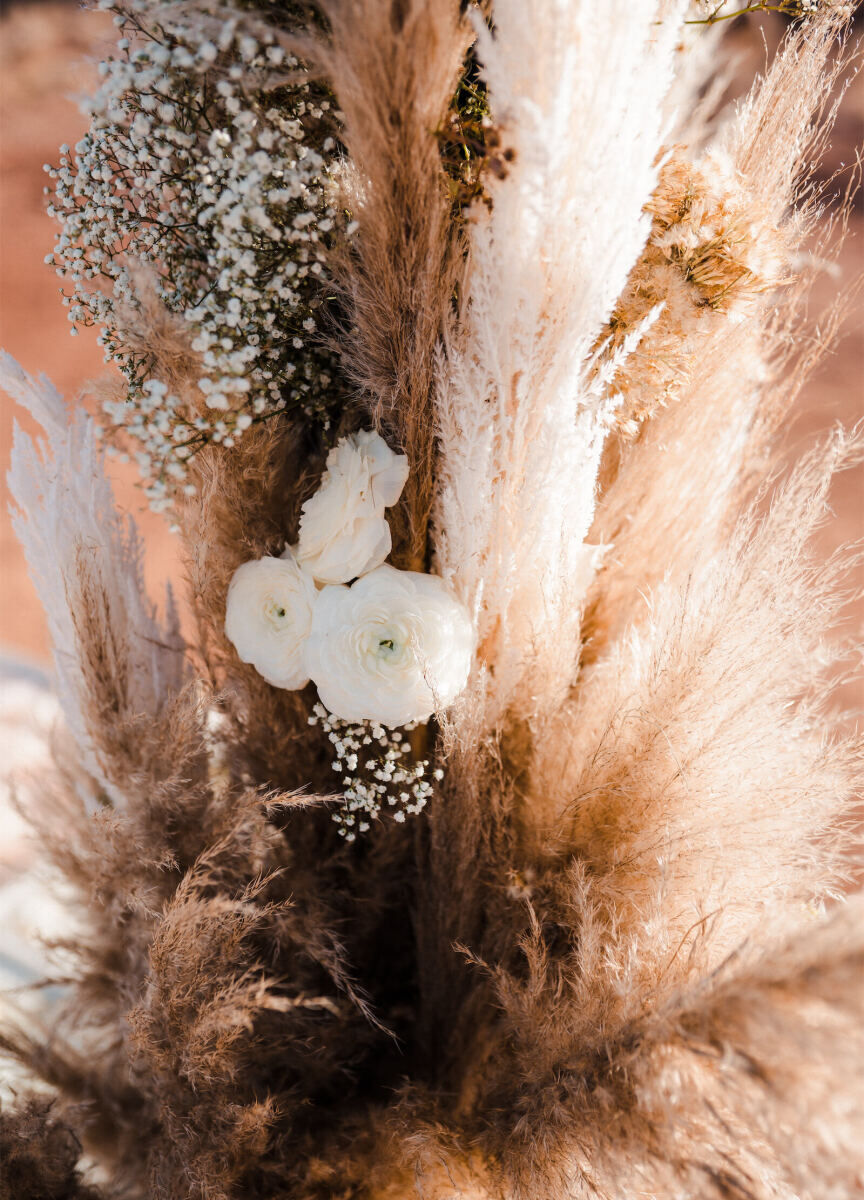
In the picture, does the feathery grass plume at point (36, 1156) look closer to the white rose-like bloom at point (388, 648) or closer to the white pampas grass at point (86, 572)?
the white pampas grass at point (86, 572)

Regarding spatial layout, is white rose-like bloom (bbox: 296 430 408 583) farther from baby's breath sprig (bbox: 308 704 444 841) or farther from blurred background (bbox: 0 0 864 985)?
blurred background (bbox: 0 0 864 985)

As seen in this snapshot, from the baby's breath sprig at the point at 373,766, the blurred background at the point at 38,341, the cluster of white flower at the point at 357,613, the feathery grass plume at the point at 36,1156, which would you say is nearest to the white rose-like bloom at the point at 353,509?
the cluster of white flower at the point at 357,613

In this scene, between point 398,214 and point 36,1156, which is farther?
point 36,1156

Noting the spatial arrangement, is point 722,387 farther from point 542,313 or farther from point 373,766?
point 373,766

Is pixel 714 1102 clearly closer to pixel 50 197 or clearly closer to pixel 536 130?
pixel 536 130

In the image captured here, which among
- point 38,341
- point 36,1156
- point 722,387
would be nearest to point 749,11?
point 722,387
